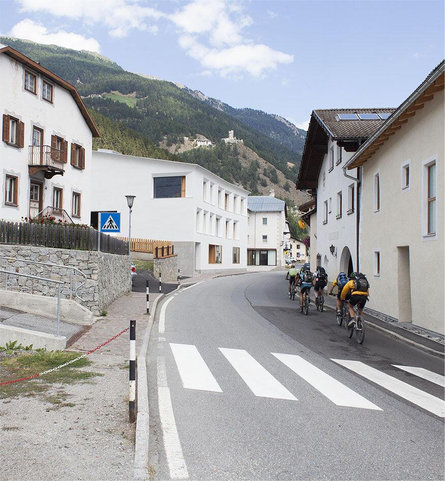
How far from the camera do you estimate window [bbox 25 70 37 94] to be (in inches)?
1019

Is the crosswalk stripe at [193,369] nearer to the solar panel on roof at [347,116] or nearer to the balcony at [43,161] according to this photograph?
the solar panel on roof at [347,116]

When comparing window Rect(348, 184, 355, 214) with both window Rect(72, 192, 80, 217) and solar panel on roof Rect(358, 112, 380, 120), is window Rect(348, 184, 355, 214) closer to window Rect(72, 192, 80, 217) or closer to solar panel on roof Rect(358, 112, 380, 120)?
solar panel on roof Rect(358, 112, 380, 120)

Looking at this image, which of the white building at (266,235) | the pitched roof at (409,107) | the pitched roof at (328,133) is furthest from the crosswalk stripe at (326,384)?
the white building at (266,235)

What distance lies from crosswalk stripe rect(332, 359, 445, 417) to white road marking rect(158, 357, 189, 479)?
3.29 metres

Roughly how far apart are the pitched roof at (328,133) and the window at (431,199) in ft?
24.8

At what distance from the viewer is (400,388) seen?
24.5 ft

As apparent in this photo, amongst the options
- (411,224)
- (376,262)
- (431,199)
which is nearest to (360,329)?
(431,199)

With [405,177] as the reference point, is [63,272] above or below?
below

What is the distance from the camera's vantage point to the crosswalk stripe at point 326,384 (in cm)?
657

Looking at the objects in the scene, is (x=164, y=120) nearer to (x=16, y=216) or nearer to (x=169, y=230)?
(x=169, y=230)

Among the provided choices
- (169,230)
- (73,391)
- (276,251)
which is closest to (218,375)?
(73,391)

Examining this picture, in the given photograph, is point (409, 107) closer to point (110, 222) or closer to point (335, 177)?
point (110, 222)

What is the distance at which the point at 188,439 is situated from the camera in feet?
16.6

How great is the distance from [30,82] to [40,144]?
127 inches
